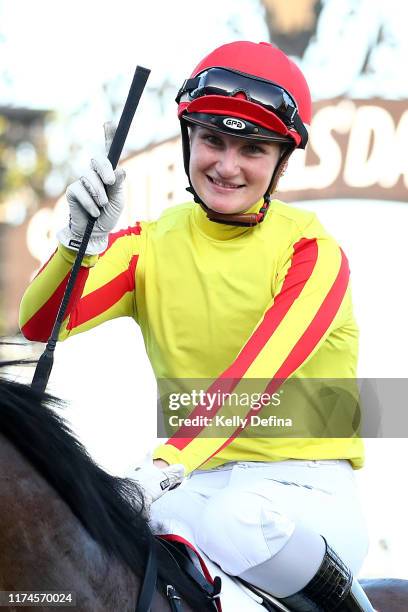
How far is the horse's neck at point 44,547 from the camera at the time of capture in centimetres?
157

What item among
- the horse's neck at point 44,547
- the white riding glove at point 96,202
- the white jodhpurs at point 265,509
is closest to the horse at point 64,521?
the horse's neck at point 44,547

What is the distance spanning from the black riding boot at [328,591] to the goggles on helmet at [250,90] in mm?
920

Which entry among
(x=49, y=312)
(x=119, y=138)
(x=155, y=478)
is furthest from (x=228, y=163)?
(x=155, y=478)

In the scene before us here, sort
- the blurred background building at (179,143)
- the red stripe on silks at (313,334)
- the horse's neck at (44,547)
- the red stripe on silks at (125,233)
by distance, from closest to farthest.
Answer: the horse's neck at (44,547) → the red stripe on silks at (313,334) → the red stripe on silks at (125,233) → the blurred background building at (179,143)

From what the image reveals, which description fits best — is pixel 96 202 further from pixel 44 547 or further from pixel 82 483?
pixel 44 547

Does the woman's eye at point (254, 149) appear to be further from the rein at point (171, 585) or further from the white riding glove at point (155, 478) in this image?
the rein at point (171, 585)

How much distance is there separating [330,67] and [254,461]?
16.5 ft

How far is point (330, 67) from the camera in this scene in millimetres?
6836

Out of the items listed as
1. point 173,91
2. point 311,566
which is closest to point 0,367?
point 311,566

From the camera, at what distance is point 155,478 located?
6.04ft

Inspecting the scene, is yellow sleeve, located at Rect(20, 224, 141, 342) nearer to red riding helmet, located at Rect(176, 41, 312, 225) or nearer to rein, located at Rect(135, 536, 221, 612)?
red riding helmet, located at Rect(176, 41, 312, 225)

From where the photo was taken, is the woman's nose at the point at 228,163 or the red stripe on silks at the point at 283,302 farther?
the woman's nose at the point at 228,163

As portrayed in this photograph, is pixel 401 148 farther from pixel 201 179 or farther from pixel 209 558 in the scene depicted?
pixel 209 558

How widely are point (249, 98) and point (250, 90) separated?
0.07ft
